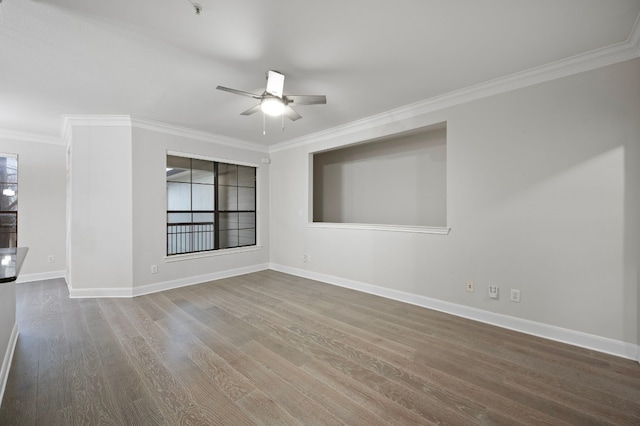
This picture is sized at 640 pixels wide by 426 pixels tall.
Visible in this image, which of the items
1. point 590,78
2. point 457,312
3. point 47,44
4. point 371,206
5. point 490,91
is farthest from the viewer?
point 371,206

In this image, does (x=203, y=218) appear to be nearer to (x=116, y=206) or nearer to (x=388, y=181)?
(x=116, y=206)

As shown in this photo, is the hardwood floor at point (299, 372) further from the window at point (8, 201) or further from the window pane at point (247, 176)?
the window pane at point (247, 176)

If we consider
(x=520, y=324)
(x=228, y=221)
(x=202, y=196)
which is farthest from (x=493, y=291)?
(x=202, y=196)

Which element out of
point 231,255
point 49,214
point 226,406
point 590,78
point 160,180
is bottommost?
point 226,406

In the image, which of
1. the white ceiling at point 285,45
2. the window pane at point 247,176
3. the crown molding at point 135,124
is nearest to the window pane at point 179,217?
the window pane at point 247,176

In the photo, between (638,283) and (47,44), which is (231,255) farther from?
(638,283)

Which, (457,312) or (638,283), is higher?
(638,283)

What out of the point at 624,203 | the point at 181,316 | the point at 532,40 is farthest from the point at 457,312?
the point at 181,316

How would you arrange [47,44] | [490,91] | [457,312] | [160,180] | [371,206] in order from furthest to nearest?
[371,206]
[160,180]
[457,312]
[490,91]
[47,44]

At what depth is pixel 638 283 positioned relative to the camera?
227 cm

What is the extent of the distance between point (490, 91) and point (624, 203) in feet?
5.18

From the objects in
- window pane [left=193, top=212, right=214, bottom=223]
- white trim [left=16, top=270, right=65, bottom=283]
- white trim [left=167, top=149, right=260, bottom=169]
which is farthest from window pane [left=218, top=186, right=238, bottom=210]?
white trim [left=16, top=270, right=65, bottom=283]

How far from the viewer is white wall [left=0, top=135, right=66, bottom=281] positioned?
478 cm

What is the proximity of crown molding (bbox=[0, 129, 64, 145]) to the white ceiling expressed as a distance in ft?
6.03
